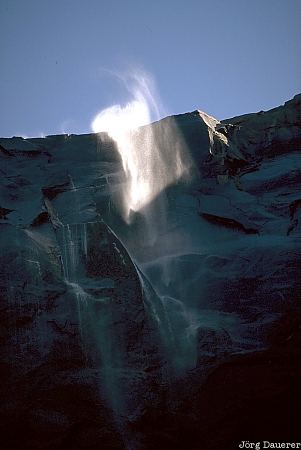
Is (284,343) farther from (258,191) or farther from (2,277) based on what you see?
(2,277)

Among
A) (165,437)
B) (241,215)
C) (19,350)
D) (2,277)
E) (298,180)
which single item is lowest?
(165,437)

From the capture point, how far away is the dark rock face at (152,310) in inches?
340

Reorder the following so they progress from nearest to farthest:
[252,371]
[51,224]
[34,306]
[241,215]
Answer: [252,371] → [34,306] → [51,224] → [241,215]

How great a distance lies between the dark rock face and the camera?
28.3ft

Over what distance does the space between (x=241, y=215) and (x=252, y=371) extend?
176 inches

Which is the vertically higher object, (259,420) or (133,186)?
(133,186)

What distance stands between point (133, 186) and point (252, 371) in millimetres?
5983

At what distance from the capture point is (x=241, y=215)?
1233 cm

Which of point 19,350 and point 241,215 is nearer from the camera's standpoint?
point 19,350

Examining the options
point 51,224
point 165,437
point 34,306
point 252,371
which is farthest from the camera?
point 51,224

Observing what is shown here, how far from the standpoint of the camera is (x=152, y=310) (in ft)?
32.9

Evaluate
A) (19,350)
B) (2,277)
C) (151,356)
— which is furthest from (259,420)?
(2,277)

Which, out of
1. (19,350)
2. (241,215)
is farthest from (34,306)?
(241,215)

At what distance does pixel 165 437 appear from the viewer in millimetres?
8500
